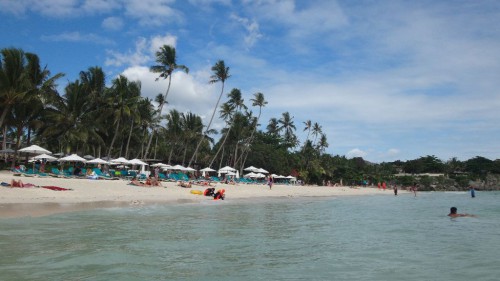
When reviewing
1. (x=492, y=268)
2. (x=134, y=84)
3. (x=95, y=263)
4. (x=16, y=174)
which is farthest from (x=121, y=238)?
(x=134, y=84)

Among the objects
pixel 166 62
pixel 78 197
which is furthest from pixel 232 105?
pixel 78 197

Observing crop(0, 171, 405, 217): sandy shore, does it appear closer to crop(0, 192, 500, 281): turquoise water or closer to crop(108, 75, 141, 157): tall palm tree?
crop(0, 192, 500, 281): turquoise water

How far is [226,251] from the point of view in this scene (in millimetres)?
8547

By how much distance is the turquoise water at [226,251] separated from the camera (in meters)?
6.51

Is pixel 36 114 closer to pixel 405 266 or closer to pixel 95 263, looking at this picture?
pixel 95 263

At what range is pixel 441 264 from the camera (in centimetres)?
786

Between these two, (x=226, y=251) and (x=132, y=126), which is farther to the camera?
(x=132, y=126)

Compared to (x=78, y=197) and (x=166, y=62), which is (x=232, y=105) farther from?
(x=78, y=197)

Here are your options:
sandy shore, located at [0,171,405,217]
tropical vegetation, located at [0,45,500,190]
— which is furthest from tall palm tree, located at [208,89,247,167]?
sandy shore, located at [0,171,405,217]

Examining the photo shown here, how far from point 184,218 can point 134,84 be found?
2848 centimetres

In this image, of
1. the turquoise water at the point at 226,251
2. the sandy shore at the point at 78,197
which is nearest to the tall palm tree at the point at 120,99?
the sandy shore at the point at 78,197

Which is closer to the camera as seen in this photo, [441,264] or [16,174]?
[441,264]

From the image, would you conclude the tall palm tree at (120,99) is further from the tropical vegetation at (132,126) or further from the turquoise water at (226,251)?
the turquoise water at (226,251)

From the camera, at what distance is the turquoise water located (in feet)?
21.4
